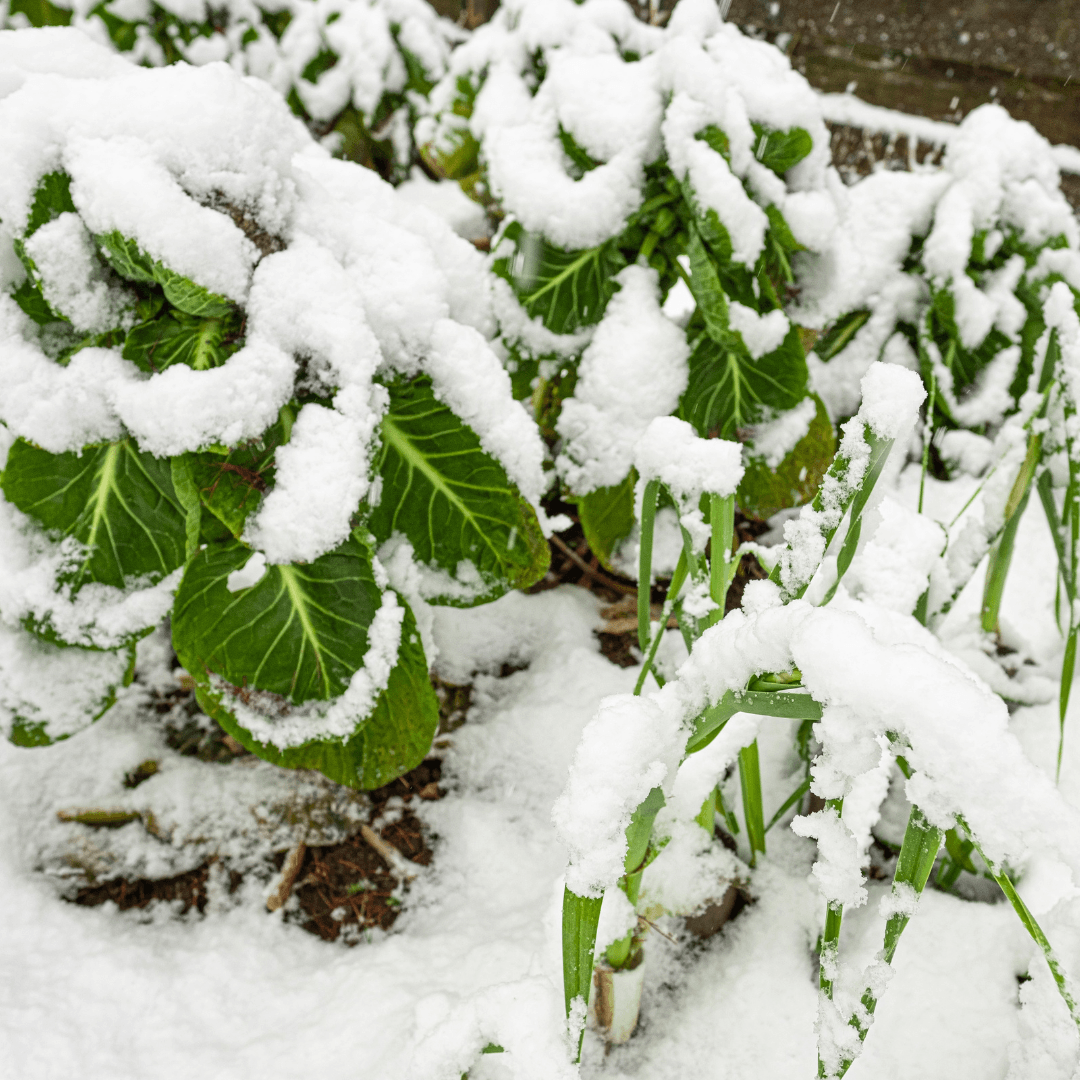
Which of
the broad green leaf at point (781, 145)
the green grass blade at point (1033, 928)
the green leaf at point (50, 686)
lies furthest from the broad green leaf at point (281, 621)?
the broad green leaf at point (781, 145)

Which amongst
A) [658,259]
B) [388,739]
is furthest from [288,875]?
[658,259]

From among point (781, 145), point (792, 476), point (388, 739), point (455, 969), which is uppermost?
point (781, 145)

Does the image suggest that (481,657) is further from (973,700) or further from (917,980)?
(973,700)

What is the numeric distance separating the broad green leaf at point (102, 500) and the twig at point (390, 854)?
0.40 metres

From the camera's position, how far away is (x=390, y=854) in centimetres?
89

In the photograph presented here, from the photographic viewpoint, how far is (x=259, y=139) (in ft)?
2.37

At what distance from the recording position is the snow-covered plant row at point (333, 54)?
2.16 meters

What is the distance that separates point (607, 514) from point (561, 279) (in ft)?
1.09

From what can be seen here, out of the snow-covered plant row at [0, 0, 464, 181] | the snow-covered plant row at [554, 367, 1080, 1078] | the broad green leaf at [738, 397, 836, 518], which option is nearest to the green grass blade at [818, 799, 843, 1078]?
the snow-covered plant row at [554, 367, 1080, 1078]

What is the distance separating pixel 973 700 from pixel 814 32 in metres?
2.36

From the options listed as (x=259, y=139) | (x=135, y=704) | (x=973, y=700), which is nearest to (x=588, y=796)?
(x=973, y=700)

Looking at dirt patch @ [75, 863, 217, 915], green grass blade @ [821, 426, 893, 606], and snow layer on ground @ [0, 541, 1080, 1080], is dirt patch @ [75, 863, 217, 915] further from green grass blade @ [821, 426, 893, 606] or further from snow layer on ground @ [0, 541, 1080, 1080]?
green grass blade @ [821, 426, 893, 606]

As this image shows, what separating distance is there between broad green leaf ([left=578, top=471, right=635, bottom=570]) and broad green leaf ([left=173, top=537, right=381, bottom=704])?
40cm

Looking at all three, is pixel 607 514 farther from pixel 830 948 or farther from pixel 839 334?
pixel 830 948
